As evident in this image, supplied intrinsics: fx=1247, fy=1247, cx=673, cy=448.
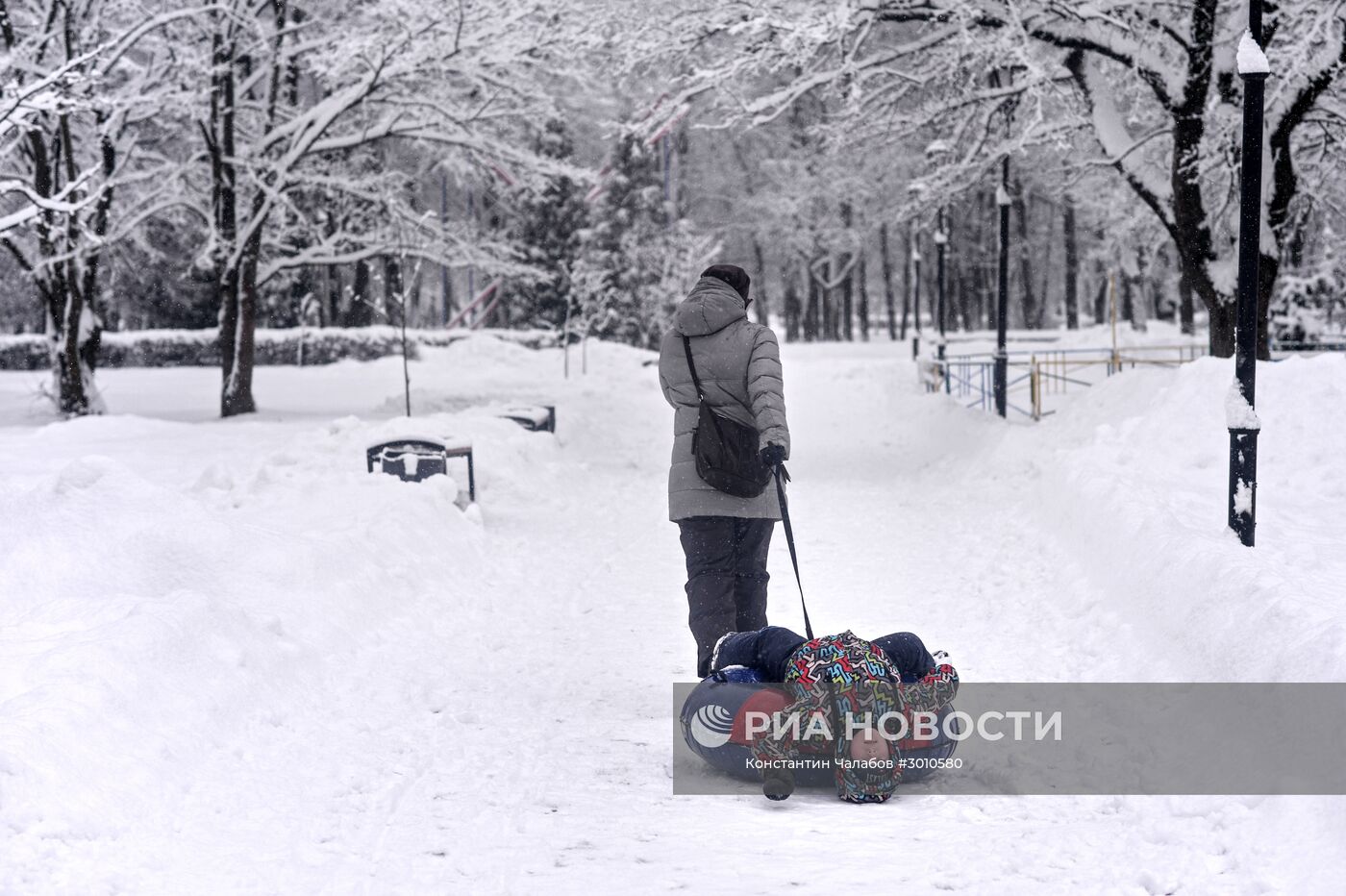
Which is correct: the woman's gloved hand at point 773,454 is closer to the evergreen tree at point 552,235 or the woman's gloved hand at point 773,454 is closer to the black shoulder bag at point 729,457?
the black shoulder bag at point 729,457

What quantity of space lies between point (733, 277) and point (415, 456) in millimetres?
6241

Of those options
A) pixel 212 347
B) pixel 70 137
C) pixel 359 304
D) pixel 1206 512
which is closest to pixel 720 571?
pixel 1206 512

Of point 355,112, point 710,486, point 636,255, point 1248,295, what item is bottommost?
point 710,486

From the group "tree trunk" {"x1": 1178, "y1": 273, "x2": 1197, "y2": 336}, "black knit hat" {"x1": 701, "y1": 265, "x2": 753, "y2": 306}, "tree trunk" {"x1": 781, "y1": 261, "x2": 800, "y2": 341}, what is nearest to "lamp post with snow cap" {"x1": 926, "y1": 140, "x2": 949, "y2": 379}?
"black knit hat" {"x1": 701, "y1": 265, "x2": 753, "y2": 306}

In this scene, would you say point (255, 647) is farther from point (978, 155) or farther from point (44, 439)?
point (978, 155)

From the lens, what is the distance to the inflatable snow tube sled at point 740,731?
4879 millimetres

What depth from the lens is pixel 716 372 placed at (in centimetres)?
599

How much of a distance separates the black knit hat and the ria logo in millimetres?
2067

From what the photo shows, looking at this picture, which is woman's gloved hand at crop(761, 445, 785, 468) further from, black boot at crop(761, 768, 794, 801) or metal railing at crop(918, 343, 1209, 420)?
metal railing at crop(918, 343, 1209, 420)

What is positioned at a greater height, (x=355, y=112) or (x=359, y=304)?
(x=355, y=112)

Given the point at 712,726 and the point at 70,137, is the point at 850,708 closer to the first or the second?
the point at 712,726

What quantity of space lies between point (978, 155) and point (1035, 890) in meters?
15.2

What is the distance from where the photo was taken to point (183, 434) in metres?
17.7

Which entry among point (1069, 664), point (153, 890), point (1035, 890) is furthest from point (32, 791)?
point (1069, 664)
